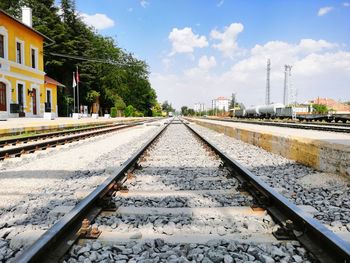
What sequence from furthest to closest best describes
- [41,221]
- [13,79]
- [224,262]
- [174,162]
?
[13,79]
[174,162]
[41,221]
[224,262]

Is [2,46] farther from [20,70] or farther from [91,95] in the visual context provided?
[91,95]

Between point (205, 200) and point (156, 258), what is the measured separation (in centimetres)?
184

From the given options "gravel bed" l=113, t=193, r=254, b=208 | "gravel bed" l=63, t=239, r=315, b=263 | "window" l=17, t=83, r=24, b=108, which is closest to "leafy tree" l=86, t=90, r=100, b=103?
"window" l=17, t=83, r=24, b=108

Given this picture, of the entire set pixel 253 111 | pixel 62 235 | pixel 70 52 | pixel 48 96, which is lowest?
pixel 62 235

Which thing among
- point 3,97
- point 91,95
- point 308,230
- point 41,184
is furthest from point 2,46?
point 308,230

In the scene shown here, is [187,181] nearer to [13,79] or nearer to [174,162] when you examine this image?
[174,162]

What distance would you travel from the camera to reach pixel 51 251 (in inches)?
100

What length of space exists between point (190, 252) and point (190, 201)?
5.22 ft

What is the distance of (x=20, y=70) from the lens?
111ft

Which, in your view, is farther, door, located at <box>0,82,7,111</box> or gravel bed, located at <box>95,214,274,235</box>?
door, located at <box>0,82,7,111</box>

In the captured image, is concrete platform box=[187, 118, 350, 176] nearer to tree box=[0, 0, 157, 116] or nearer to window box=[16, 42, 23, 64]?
window box=[16, 42, 23, 64]

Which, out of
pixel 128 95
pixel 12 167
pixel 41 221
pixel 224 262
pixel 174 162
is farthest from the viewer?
pixel 128 95

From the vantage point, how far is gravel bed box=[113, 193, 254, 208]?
13.6ft

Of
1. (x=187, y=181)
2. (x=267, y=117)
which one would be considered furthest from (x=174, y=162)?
(x=267, y=117)
